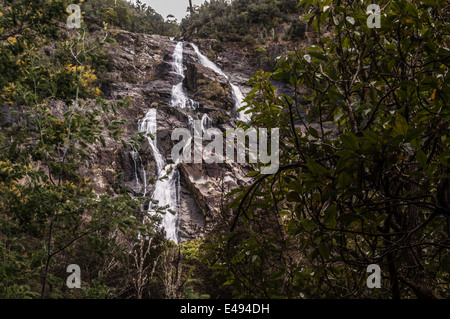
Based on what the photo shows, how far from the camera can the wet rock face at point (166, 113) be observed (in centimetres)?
1359

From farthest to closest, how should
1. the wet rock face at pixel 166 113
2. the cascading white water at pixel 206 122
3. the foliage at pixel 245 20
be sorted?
the foliage at pixel 245 20
the cascading white water at pixel 206 122
the wet rock face at pixel 166 113

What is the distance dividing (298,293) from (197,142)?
48.8 ft

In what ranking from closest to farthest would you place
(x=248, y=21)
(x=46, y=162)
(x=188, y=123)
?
(x=46, y=162) < (x=188, y=123) < (x=248, y=21)

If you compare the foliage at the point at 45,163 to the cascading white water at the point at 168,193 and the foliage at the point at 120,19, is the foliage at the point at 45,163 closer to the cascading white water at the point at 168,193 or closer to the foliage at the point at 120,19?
the cascading white water at the point at 168,193

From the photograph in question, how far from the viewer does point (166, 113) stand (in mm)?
17016

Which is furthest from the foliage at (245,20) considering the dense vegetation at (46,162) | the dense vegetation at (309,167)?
the dense vegetation at (46,162)

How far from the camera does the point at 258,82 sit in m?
1.88


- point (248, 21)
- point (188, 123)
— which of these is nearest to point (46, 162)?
point (188, 123)

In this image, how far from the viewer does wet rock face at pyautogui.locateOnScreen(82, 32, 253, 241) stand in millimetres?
13586

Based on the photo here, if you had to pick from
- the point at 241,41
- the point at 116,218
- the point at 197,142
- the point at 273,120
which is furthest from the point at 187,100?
the point at 273,120

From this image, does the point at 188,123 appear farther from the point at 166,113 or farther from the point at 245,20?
the point at 245,20

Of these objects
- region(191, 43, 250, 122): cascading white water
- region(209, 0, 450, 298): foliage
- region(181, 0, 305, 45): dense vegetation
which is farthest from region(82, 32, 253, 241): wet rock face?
region(209, 0, 450, 298): foliage

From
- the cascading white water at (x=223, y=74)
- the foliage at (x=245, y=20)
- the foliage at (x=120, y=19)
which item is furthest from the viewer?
the foliage at (x=245, y=20)
